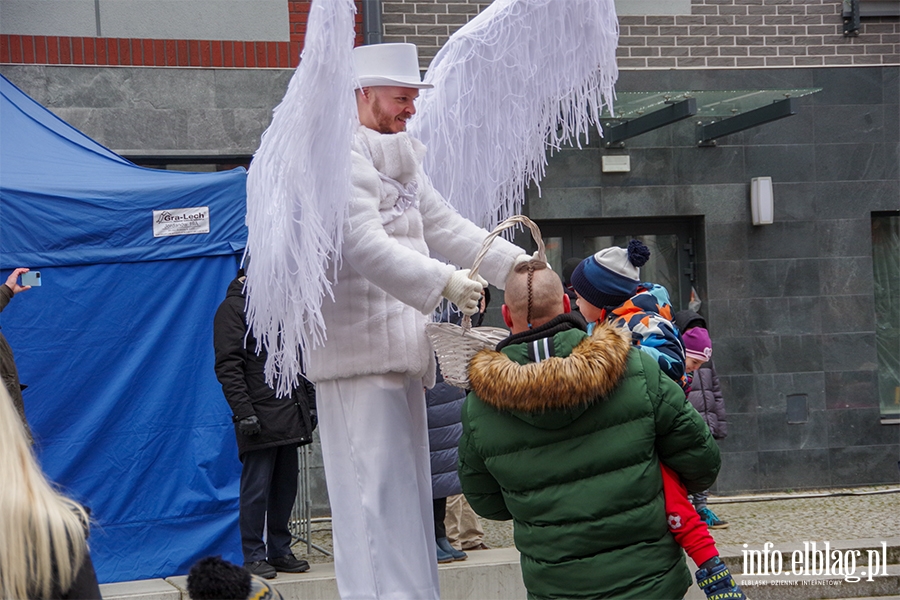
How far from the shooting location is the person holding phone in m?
5.73

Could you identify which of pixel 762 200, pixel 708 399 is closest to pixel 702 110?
pixel 762 200

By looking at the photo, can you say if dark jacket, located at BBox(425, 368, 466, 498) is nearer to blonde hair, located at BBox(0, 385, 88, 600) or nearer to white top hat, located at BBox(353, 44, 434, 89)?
white top hat, located at BBox(353, 44, 434, 89)

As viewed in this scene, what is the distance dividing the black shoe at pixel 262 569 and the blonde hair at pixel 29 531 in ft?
13.1

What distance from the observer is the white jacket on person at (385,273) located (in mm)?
3521

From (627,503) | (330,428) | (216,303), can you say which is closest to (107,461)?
(216,303)

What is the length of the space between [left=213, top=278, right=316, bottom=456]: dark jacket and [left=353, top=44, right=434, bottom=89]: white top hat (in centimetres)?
269

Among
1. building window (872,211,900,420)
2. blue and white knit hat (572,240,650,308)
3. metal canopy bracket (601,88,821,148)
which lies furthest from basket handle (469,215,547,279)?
building window (872,211,900,420)

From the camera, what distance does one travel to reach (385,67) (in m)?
3.71

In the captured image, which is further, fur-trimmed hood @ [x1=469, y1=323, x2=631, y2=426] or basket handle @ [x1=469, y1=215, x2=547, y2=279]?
basket handle @ [x1=469, y1=215, x2=547, y2=279]

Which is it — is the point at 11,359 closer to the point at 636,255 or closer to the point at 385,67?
the point at 385,67

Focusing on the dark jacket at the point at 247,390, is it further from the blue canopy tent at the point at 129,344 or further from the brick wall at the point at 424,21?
the brick wall at the point at 424,21

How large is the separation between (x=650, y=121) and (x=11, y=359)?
5.99 meters

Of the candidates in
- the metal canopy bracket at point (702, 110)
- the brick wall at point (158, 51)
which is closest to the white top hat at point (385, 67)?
the metal canopy bracket at point (702, 110)

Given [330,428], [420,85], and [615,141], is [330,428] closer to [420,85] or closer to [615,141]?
[420,85]
